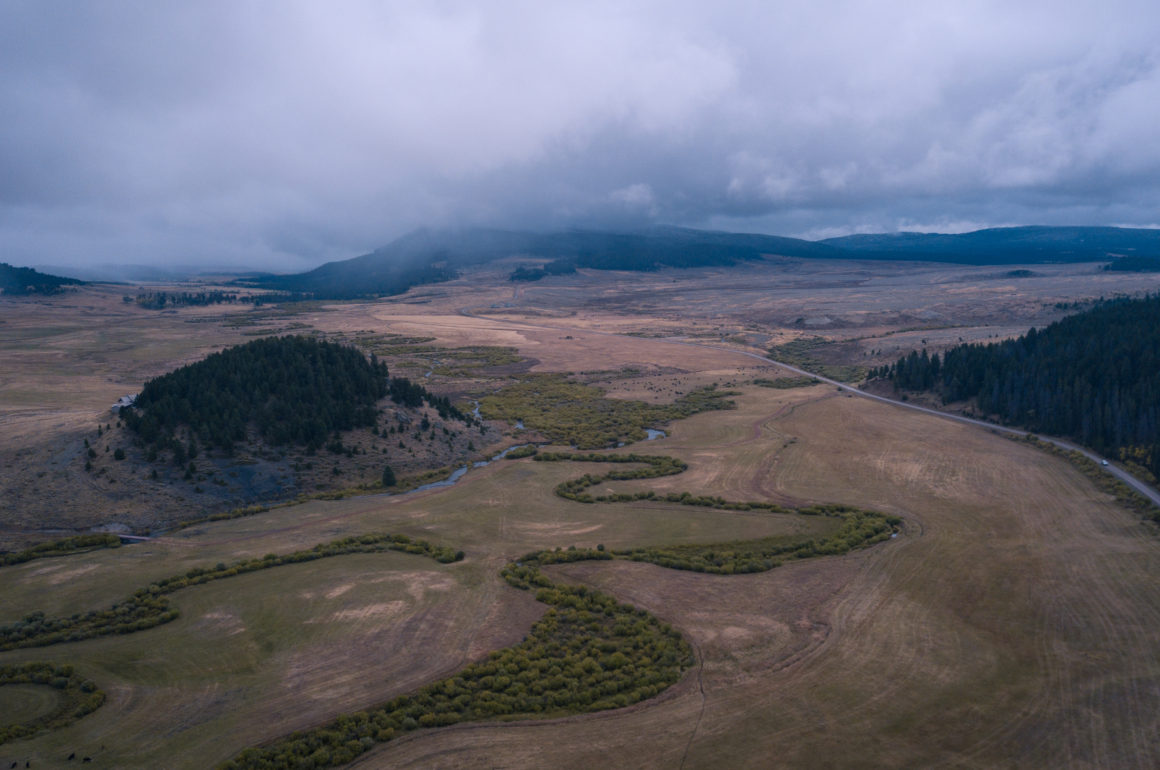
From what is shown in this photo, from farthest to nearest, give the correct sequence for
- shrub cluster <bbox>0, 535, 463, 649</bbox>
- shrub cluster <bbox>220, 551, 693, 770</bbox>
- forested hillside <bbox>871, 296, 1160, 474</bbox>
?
forested hillside <bbox>871, 296, 1160, 474</bbox>, shrub cluster <bbox>0, 535, 463, 649</bbox>, shrub cluster <bbox>220, 551, 693, 770</bbox>

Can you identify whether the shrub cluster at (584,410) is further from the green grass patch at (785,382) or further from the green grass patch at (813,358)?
the green grass patch at (813,358)

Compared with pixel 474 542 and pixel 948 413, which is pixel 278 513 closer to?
pixel 474 542

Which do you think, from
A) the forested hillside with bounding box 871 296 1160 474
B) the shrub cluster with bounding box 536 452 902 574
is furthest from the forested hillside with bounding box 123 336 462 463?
the forested hillside with bounding box 871 296 1160 474

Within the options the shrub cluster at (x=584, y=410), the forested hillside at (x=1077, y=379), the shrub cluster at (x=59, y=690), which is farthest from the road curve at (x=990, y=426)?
the shrub cluster at (x=59, y=690)

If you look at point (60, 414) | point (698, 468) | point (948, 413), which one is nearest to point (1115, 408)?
point (948, 413)

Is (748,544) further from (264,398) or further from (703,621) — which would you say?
(264,398)

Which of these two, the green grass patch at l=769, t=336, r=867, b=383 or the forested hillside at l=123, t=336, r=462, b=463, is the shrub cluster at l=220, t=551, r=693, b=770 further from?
the green grass patch at l=769, t=336, r=867, b=383
